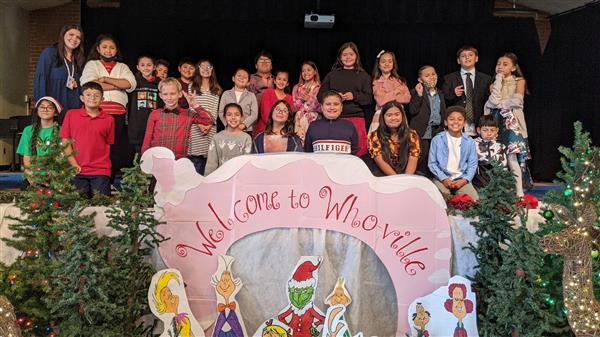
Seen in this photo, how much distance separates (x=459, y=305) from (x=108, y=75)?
3.89 meters

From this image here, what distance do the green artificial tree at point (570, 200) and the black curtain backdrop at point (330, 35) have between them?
662 cm

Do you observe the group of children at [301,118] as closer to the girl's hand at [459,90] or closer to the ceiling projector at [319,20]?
the girl's hand at [459,90]

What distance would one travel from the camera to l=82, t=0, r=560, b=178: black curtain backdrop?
9641 millimetres

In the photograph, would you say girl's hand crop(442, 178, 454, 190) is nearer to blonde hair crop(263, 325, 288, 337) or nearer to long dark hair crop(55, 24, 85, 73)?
blonde hair crop(263, 325, 288, 337)

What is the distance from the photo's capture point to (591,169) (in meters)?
3.33

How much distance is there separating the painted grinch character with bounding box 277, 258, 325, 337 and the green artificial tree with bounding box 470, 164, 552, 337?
0.92m

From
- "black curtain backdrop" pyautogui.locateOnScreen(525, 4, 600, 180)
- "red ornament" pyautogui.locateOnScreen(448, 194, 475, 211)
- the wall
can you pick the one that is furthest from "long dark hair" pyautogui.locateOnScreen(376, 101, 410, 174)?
the wall

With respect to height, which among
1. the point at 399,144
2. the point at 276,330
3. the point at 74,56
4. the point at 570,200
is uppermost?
the point at 74,56

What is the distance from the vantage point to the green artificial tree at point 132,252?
10.9 ft

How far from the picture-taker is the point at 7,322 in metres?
2.85

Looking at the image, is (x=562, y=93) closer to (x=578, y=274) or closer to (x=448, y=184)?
(x=448, y=184)

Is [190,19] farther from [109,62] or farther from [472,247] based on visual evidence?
[472,247]

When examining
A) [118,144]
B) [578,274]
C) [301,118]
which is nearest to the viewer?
[578,274]

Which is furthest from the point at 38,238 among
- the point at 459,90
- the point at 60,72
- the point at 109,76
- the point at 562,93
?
the point at 562,93
